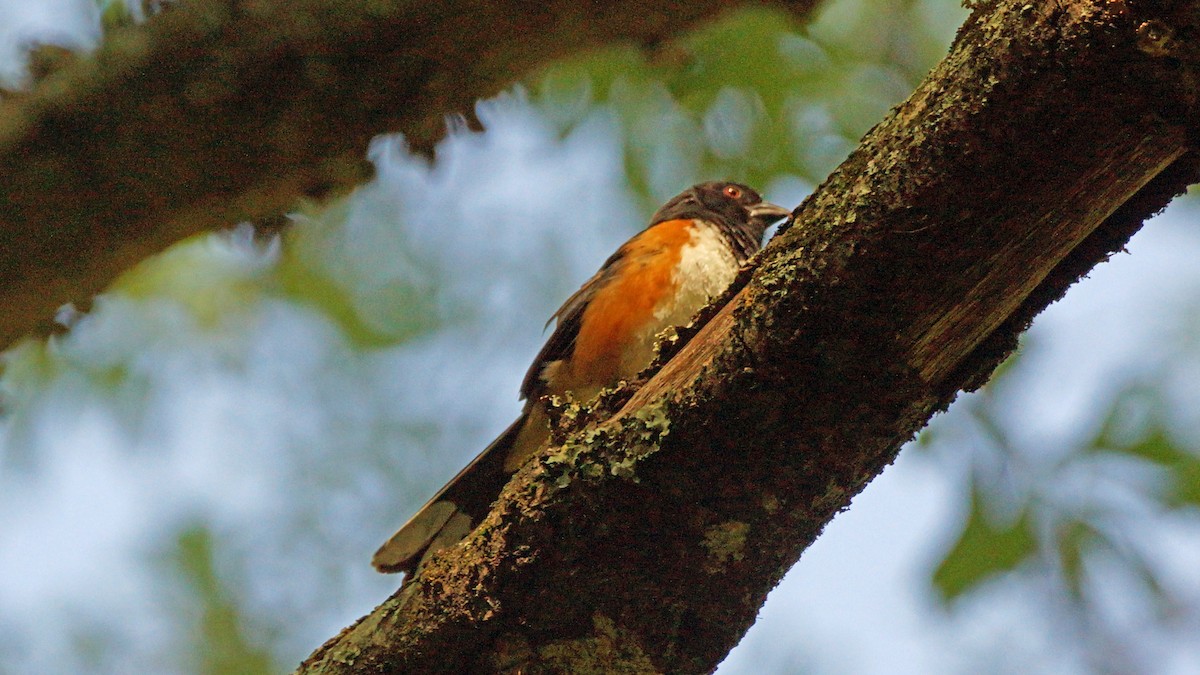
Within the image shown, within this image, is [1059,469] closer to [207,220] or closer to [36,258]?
[207,220]

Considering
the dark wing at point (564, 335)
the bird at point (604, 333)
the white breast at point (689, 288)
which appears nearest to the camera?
the bird at point (604, 333)

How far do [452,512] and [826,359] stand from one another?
1.69 m

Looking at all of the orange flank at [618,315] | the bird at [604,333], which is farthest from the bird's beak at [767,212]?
the orange flank at [618,315]

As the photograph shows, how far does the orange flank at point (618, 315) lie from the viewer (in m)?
3.90

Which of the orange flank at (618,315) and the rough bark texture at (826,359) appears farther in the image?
the orange flank at (618,315)

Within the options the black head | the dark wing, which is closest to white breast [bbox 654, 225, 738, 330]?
the dark wing

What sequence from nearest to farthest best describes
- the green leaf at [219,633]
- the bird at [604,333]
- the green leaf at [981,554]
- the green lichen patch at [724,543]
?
the green lichen patch at [724,543] < the bird at [604,333] < the green leaf at [981,554] < the green leaf at [219,633]

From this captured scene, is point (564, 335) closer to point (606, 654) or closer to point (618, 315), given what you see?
point (618, 315)

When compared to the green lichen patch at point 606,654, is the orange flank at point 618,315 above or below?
above

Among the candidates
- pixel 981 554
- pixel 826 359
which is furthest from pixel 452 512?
pixel 981 554

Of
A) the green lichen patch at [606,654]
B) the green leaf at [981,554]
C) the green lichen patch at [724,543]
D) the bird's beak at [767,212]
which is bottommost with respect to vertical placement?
the green lichen patch at [606,654]

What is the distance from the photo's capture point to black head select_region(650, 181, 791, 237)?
16.3ft

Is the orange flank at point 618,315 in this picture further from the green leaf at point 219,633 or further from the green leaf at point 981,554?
the green leaf at point 219,633

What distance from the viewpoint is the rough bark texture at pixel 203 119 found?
2.86 metres
